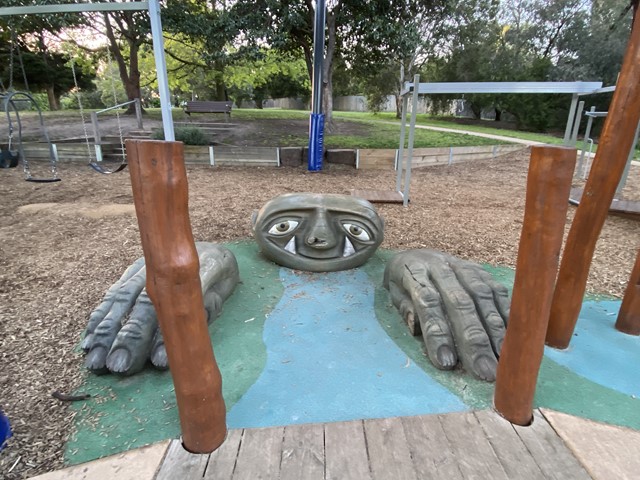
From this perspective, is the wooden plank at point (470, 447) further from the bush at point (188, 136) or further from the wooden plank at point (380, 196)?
the bush at point (188, 136)

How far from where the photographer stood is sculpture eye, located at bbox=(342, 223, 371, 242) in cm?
320

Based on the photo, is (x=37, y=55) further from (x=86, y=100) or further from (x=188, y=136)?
(x=188, y=136)

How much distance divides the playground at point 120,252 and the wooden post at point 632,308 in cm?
27

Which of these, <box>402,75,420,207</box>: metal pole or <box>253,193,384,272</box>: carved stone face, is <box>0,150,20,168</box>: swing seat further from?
<box>402,75,420,207</box>: metal pole

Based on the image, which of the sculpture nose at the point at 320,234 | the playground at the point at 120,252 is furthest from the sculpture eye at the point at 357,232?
the playground at the point at 120,252

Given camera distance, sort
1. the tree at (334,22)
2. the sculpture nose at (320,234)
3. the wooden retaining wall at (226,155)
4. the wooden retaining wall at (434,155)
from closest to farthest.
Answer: the sculpture nose at (320,234) → the wooden retaining wall at (226,155) → the wooden retaining wall at (434,155) → the tree at (334,22)

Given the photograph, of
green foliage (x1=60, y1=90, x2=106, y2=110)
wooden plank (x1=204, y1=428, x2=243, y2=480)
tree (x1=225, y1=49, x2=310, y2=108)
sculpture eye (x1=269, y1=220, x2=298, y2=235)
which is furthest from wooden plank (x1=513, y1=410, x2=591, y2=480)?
green foliage (x1=60, y1=90, x2=106, y2=110)

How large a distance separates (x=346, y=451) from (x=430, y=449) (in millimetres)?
343

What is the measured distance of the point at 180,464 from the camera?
1545 millimetres

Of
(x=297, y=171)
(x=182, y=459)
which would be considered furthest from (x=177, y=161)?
(x=297, y=171)

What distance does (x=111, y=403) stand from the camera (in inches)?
77.7

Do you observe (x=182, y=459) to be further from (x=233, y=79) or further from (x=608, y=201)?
(x=233, y=79)

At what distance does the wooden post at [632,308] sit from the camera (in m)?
2.53

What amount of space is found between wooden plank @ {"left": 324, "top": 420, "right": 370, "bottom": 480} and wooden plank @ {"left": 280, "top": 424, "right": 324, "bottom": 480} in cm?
3
